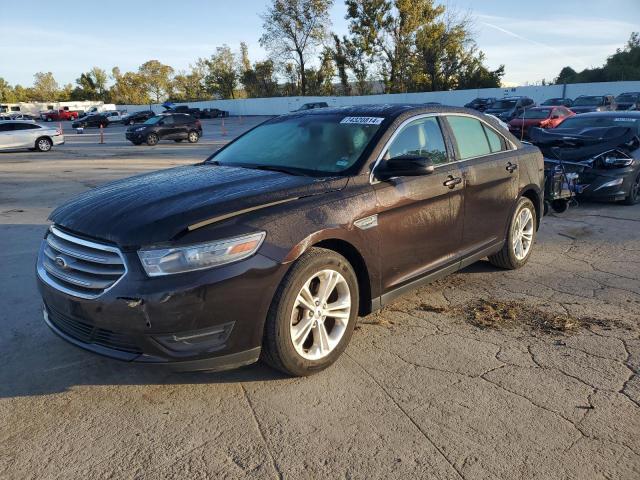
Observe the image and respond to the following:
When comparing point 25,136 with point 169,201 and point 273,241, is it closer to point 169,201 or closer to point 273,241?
Result: point 169,201

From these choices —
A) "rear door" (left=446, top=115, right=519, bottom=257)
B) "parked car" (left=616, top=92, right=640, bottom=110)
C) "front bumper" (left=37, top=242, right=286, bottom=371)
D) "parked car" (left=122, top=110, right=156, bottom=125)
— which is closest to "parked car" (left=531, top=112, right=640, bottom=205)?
"rear door" (left=446, top=115, right=519, bottom=257)

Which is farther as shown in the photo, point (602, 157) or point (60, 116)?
point (60, 116)

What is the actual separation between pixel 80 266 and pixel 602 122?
9.71m

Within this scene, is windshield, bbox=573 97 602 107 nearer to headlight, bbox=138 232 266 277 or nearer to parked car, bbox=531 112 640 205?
parked car, bbox=531 112 640 205

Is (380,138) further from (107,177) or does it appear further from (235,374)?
(107,177)

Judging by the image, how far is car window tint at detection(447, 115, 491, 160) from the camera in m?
4.41

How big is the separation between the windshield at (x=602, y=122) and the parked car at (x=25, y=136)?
2142 centimetres

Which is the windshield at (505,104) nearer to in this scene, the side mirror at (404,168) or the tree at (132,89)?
the side mirror at (404,168)

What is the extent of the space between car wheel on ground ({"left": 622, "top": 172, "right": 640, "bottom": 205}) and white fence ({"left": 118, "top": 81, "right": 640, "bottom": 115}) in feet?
70.6

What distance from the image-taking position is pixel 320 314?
3.16 metres

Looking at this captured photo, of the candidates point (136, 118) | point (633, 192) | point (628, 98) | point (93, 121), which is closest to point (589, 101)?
point (628, 98)

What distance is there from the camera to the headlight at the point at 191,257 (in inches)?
104

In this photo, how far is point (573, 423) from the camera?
2684 millimetres

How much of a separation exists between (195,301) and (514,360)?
7.06ft
